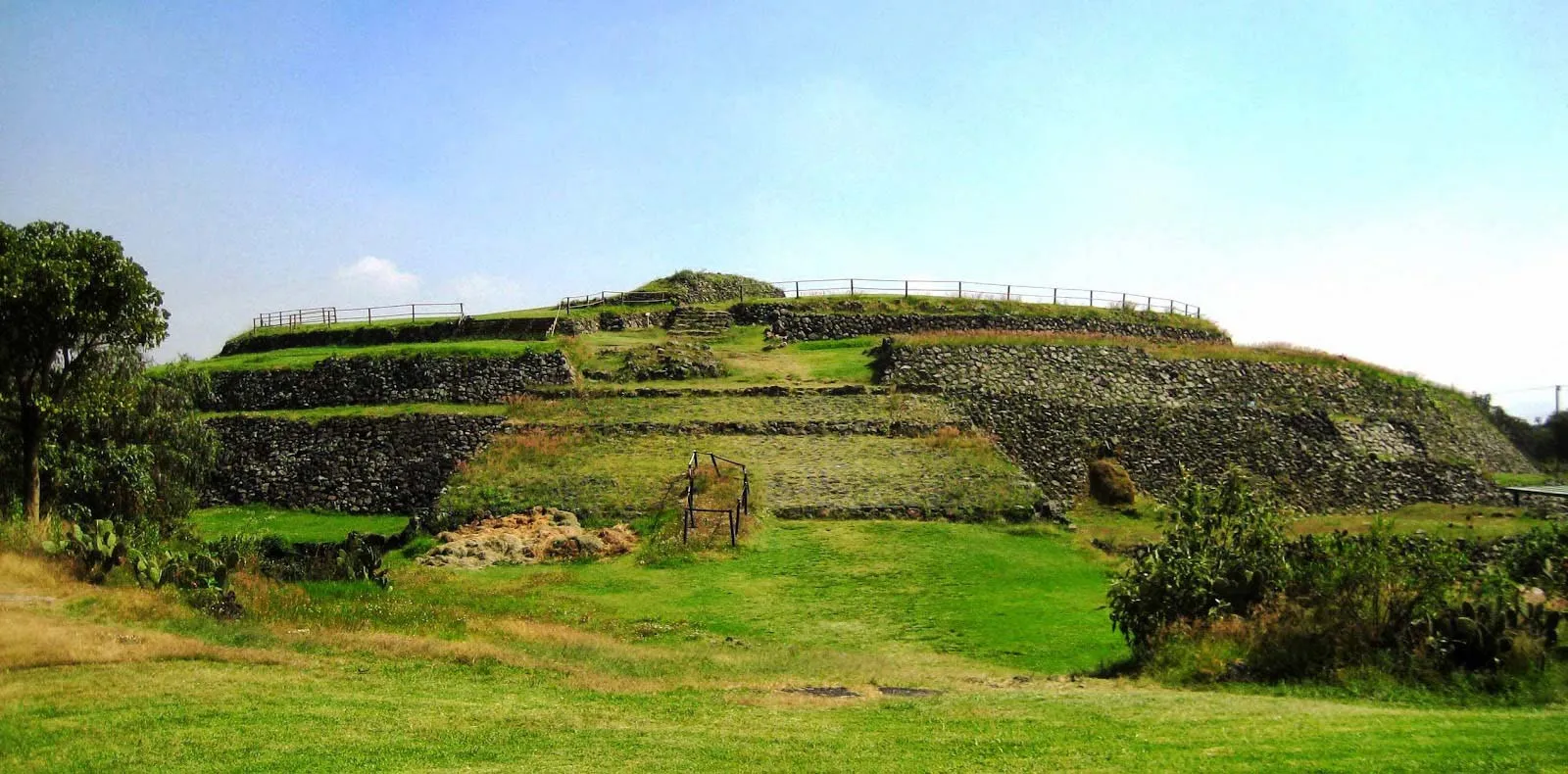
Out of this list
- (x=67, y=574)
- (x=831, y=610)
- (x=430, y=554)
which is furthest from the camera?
(x=430, y=554)

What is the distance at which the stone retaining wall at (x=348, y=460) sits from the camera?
33562 mm

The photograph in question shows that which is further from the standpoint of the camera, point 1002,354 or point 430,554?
point 1002,354

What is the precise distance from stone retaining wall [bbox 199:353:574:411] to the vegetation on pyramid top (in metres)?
15.7

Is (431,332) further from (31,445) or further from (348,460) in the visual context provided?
(31,445)

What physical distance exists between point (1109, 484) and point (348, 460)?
23.6m

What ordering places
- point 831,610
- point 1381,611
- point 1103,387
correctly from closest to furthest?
point 1381,611 → point 831,610 → point 1103,387

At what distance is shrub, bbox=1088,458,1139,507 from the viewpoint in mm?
32562

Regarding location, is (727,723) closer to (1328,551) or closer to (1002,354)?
(1328,551)

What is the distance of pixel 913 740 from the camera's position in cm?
1044

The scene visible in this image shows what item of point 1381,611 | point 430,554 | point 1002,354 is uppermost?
point 1002,354

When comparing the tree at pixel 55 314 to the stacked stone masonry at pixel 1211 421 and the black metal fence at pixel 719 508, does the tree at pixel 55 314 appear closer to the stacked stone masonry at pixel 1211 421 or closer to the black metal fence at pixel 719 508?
the black metal fence at pixel 719 508

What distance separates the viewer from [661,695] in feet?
42.8

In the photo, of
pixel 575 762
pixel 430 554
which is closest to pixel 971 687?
pixel 575 762

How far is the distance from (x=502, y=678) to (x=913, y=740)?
5.78 metres
